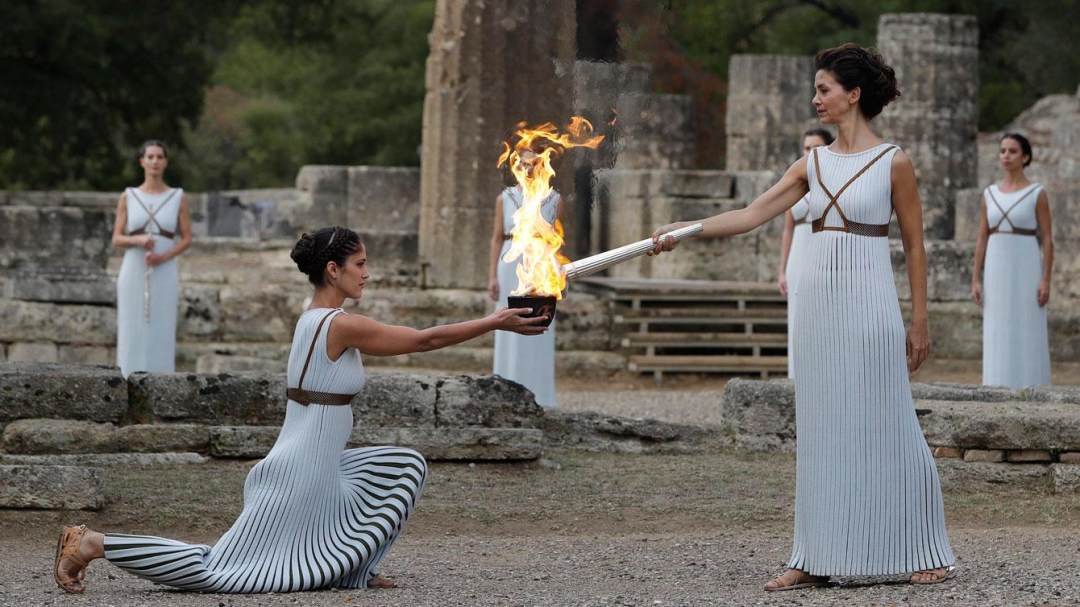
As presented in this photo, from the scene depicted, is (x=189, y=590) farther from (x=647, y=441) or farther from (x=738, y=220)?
(x=647, y=441)

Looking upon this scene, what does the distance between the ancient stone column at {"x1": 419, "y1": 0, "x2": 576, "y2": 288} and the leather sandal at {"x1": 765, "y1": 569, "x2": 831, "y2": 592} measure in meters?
8.88

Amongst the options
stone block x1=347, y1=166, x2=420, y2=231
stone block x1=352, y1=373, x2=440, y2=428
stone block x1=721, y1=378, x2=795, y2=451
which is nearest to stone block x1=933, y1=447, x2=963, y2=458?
stone block x1=721, y1=378, x2=795, y2=451

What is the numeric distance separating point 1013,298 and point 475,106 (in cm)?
592

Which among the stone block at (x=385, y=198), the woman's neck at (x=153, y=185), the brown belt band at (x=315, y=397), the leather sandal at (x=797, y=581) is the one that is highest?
the stone block at (x=385, y=198)

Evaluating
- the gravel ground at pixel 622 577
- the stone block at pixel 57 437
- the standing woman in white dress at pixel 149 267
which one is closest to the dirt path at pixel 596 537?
the gravel ground at pixel 622 577

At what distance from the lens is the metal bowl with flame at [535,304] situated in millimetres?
5879

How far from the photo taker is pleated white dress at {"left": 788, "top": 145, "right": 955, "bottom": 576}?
19.7ft

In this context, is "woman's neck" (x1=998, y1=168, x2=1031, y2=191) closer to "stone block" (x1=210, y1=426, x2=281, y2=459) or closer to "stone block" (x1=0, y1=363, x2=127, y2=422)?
"stone block" (x1=210, y1=426, x2=281, y2=459)

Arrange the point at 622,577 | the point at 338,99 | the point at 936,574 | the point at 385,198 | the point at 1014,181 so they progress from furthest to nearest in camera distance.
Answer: the point at 338,99 → the point at 385,198 → the point at 1014,181 → the point at 622,577 → the point at 936,574

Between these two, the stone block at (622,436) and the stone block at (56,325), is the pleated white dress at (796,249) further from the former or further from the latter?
the stone block at (56,325)

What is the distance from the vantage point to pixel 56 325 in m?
14.8

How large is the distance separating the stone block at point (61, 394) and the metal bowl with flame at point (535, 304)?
3.46m

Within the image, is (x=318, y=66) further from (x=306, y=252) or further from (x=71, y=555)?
(x=71, y=555)

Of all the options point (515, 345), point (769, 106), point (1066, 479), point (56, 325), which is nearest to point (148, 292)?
point (515, 345)
